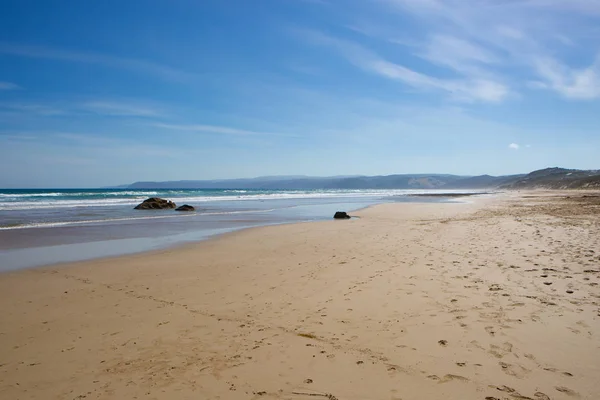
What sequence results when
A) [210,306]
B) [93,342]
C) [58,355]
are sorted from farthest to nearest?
1. [210,306]
2. [93,342]
3. [58,355]

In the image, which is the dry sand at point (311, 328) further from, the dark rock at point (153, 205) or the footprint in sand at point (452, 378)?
the dark rock at point (153, 205)

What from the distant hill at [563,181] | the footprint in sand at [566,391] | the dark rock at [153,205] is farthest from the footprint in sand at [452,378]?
the distant hill at [563,181]

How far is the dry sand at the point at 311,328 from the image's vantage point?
3.65m

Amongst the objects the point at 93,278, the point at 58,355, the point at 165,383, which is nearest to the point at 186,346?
the point at 165,383

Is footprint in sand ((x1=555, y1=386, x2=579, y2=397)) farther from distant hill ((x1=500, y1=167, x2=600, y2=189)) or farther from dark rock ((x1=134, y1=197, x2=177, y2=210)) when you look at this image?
distant hill ((x1=500, y1=167, x2=600, y2=189))

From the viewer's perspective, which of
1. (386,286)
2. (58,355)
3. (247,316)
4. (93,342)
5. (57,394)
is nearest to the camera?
(57,394)

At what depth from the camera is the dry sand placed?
365 cm

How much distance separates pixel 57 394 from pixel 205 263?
588 cm

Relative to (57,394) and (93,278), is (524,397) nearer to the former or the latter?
(57,394)

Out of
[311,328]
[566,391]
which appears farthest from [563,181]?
[311,328]

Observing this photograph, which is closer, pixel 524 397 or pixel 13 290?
pixel 524 397

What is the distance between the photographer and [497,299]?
19.2 feet

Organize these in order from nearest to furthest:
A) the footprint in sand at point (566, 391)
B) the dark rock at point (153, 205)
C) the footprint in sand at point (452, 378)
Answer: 1. the footprint in sand at point (566, 391)
2. the footprint in sand at point (452, 378)
3. the dark rock at point (153, 205)

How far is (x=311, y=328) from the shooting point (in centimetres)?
505
